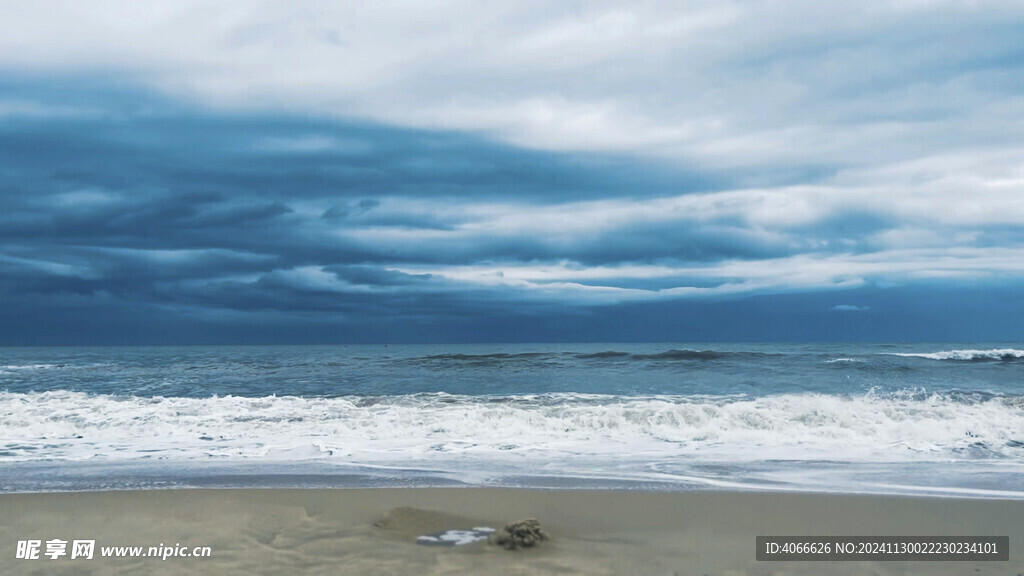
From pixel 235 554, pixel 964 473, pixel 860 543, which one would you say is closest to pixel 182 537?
pixel 235 554

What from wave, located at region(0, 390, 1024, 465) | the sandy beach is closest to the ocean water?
wave, located at region(0, 390, 1024, 465)

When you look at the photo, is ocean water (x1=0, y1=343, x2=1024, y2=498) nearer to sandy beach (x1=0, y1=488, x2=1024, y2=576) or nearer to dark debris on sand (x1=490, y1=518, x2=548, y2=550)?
sandy beach (x1=0, y1=488, x2=1024, y2=576)

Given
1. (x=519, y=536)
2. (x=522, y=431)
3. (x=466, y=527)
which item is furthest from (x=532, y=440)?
(x=519, y=536)

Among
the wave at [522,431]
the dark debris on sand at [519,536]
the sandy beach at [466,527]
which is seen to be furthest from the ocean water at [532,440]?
the dark debris on sand at [519,536]

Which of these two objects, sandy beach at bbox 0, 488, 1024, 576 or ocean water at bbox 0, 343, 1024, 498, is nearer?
sandy beach at bbox 0, 488, 1024, 576

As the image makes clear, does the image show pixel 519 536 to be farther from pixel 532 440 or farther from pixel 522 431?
pixel 522 431

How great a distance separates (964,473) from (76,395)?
68.3 feet

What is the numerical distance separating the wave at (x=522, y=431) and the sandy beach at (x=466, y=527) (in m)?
2.72

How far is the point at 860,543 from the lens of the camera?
Answer: 19.6ft

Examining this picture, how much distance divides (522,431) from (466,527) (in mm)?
6370

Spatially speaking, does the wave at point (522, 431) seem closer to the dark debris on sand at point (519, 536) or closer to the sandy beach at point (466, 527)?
the sandy beach at point (466, 527)

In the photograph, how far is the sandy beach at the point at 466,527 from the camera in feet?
17.4

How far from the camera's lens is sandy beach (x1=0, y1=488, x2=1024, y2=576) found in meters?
5.32

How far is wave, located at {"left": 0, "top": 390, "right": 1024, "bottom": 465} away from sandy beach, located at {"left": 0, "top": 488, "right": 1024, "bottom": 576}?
2.72 metres
